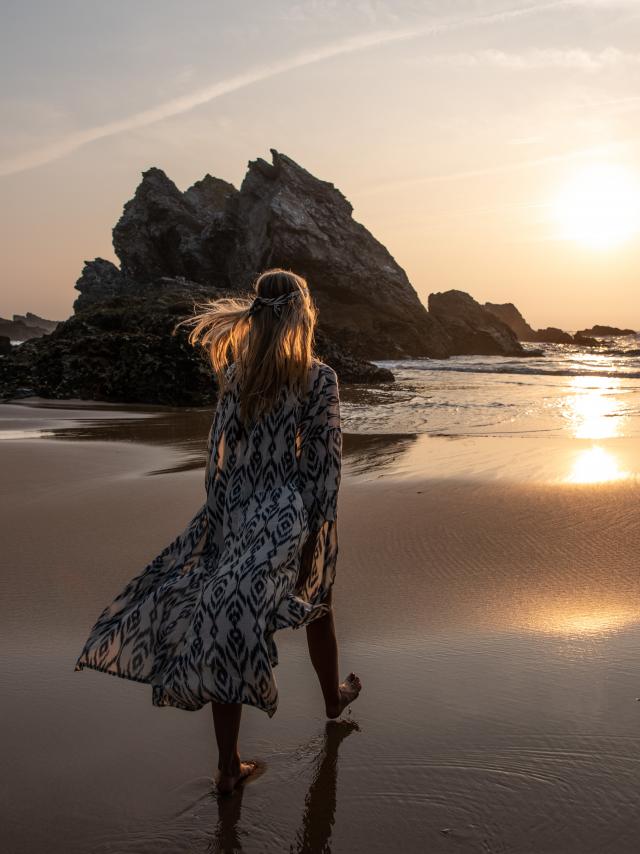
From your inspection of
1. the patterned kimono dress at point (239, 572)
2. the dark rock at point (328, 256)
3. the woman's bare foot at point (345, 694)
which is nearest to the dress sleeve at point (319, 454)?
the patterned kimono dress at point (239, 572)

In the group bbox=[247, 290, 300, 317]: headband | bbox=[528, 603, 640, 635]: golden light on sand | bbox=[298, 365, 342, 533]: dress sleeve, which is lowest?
bbox=[528, 603, 640, 635]: golden light on sand

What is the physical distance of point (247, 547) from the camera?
101 inches

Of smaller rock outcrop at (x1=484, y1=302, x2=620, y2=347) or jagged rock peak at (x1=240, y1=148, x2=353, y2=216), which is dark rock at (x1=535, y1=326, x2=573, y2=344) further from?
jagged rock peak at (x1=240, y1=148, x2=353, y2=216)

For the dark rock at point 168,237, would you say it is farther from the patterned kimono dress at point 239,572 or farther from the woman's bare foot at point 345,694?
the patterned kimono dress at point 239,572

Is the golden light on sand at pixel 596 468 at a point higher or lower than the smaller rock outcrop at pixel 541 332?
lower

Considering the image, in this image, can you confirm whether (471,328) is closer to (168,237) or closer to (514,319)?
(168,237)

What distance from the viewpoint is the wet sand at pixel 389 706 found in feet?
7.66

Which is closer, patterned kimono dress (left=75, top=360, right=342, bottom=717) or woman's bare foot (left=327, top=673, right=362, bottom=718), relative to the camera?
patterned kimono dress (left=75, top=360, right=342, bottom=717)

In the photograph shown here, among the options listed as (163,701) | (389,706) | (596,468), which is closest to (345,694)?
(389,706)

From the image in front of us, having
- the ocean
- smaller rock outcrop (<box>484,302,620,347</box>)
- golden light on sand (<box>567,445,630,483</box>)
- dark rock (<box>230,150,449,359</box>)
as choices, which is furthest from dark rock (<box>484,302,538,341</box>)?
golden light on sand (<box>567,445,630,483</box>)

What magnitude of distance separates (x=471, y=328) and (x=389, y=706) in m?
58.8

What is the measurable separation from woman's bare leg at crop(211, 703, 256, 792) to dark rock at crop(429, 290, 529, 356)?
51.9 metres

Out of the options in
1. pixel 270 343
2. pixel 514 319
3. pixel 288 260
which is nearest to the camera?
pixel 270 343

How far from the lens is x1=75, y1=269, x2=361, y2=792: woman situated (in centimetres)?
244
